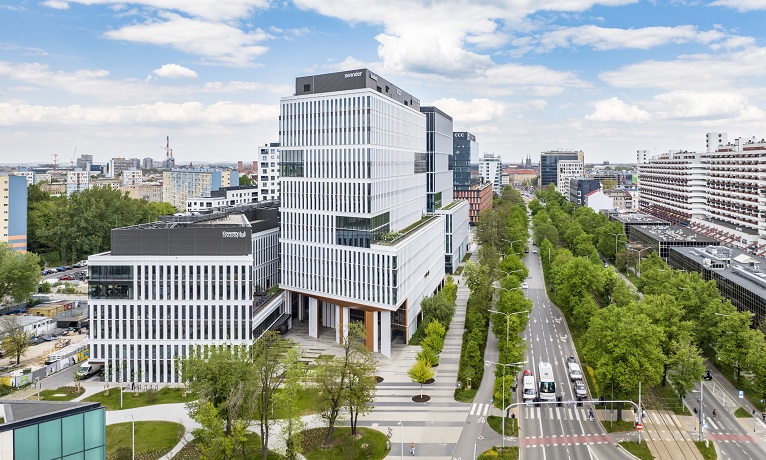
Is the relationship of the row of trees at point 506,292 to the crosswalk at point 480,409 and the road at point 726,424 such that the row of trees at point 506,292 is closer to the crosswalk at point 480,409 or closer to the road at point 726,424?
the crosswalk at point 480,409

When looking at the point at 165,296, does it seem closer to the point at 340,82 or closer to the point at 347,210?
the point at 347,210

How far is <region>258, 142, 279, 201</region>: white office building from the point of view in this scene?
7397 inches

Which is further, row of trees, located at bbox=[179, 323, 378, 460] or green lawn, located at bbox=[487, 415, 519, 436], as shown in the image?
green lawn, located at bbox=[487, 415, 519, 436]

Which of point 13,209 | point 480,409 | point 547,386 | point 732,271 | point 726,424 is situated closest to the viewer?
point 726,424

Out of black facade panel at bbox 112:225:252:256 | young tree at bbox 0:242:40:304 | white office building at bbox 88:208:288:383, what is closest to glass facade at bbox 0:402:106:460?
white office building at bbox 88:208:288:383

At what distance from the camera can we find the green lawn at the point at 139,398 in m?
64.3

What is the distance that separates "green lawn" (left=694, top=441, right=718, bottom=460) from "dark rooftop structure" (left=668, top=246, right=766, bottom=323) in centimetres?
2970

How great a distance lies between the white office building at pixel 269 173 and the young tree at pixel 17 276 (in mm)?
87360

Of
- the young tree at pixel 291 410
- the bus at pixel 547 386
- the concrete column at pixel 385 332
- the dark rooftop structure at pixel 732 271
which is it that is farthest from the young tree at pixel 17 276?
the dark rooftop structure at pixel 732 271

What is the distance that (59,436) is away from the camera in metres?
32.3

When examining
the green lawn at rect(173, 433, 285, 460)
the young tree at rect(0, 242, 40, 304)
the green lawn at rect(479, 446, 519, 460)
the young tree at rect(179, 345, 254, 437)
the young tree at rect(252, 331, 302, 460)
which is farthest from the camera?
the young tree at rect(0, 242, 40, 304)

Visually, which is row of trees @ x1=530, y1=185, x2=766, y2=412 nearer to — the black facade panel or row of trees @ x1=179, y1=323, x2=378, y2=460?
row of trees @ x1=179, y1=323, x2=378, y2=460

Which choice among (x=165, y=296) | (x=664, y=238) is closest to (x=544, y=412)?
(x=165, y=296)

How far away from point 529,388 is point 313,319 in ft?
122
